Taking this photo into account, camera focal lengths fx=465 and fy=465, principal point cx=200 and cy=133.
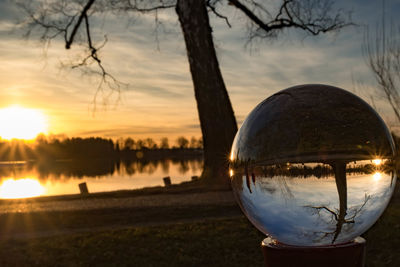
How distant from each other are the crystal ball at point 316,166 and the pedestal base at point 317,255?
61 mm

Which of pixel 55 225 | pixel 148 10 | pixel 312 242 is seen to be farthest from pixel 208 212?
pixel 148 10

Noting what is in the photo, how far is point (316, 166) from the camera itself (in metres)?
2.92

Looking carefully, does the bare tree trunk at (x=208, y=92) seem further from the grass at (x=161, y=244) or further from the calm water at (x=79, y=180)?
the calm water at (x=79, y=180)

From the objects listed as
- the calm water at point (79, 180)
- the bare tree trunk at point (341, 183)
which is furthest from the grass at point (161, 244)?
the calm water at point (79, 180)

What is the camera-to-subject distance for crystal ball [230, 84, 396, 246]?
2.92m

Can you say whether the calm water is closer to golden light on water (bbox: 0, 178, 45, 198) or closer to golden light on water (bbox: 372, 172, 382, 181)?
golden light on water (bbox: 0, 178, 45, 198)

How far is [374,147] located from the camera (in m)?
3.07

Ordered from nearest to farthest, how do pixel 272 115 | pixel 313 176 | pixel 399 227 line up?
pixel 313 176, pixel 272 115, pixel 399 227

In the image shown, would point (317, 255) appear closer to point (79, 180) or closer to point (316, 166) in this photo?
point (316, 166)

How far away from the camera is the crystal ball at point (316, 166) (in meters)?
2.92

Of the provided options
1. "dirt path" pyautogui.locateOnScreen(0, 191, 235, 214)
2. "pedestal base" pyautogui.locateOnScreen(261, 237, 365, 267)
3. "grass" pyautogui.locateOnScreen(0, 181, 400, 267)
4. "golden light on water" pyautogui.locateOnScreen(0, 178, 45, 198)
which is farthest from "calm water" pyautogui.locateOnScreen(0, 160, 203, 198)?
"pedestal base" pyautogui.locateOnScreen(261, 237, 365, 267)

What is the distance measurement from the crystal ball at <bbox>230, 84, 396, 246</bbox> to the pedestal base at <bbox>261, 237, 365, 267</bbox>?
61 mm

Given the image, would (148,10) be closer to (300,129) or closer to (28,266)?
(28,266)

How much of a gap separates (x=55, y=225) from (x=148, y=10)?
1024 centimetres
